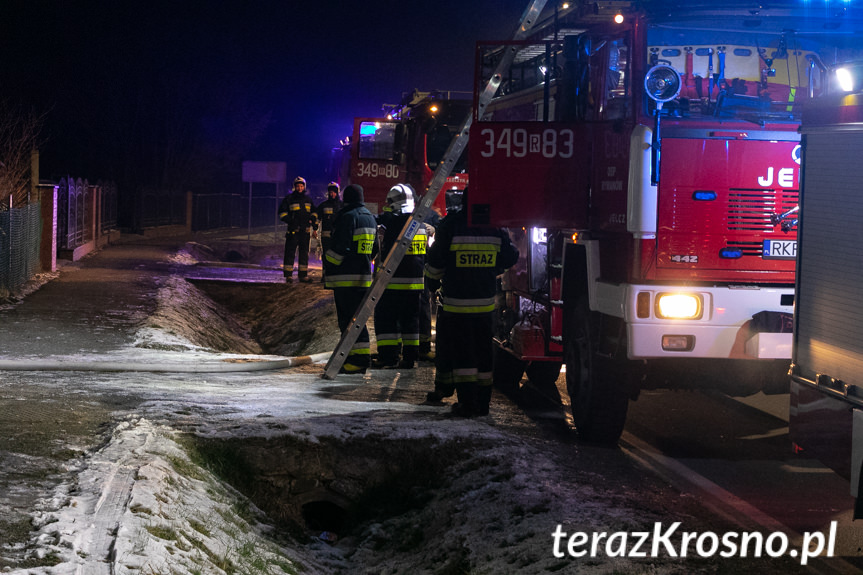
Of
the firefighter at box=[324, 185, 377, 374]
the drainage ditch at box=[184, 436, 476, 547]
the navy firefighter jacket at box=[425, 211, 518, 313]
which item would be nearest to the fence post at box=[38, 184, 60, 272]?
the firefighter at box=[324, 185, 377, 374]

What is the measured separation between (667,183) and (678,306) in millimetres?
826

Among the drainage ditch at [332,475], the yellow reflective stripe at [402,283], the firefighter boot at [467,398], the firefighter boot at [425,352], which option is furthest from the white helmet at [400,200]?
the drainage ditch at [332,475]

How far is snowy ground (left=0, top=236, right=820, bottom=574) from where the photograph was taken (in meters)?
5.00

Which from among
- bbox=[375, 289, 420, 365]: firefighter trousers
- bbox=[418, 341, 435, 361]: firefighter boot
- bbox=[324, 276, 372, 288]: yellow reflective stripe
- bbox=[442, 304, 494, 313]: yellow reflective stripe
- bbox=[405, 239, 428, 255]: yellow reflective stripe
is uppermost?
bbox=[405, 239, 428, 255]: yellow reflective stripe

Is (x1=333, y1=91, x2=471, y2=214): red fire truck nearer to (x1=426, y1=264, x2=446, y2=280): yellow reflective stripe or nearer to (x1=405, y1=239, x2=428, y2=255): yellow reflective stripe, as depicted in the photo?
(x1=405, y1=239, x2=428, y2=255): yellow reflective stripe

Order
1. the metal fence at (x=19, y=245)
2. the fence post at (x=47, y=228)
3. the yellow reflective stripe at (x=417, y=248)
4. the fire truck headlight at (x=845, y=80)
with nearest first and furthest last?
the fire truck headlight at (x=845, y=80) → the yellow reflective stripe at (x=417, y=248) → the metal fence at (x=19, y=245) → the fence post at (x=47, y=228)

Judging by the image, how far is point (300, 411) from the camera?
813 centimetres

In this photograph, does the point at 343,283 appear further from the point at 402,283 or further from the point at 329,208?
the point at 329,208

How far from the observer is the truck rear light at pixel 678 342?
23.2 feet

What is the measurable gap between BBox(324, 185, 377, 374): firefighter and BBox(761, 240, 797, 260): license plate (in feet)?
13.9

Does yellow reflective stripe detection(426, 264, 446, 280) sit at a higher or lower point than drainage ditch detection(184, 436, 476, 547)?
higher

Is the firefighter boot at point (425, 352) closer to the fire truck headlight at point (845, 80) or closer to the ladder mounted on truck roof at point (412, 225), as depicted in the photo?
the ladder mounted on truck roof at point (412, 225)

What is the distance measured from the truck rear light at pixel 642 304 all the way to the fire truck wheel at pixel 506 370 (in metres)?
3.50

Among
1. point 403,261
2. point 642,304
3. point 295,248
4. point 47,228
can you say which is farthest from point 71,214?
point 642,304
